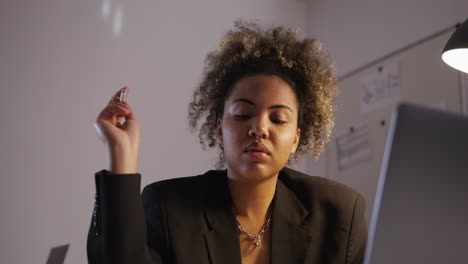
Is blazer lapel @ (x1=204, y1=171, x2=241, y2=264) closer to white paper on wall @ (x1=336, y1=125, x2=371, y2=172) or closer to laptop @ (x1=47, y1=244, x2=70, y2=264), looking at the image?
laptop @ (x1=47, y1=244, x2=70, y2=264)

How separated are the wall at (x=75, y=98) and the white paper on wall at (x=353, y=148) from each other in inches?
23.7

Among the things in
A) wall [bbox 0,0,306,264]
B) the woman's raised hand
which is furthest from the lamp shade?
wall [bbox 0,0,306,264]

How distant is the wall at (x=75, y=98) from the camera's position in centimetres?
181

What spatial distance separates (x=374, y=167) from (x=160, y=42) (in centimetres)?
104

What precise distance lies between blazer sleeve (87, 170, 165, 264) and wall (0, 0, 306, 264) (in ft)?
3.24

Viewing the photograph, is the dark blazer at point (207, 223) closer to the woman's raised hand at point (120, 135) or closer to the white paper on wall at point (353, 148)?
the woman's raised hand at point (120, 135)

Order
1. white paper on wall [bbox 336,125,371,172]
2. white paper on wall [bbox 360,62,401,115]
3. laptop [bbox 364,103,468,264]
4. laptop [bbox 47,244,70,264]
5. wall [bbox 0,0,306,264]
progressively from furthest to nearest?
white paper on wall [bbox 336,125,371,172]
white paper on wall [bbox 360,62,401,115]
wall [bbox 0,0,306,264]
laptop [bbox 47,244,70,264]
laptop [bbox 364,103,468,264]

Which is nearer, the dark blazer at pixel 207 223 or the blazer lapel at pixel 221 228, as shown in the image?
the dark blazer at pixel 207 223

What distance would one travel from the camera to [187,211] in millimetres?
1108

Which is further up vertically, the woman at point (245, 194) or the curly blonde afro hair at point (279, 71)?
the curly blonde afro hair at point (279, 71)

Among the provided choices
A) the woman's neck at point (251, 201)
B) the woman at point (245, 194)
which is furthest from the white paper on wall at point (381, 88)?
the woman's neck at point (251, 201)

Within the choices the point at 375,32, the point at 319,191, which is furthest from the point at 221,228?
the point at 375,32

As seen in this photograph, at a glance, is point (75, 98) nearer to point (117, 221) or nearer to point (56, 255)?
point (56, 255)

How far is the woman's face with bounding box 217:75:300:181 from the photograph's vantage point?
1085 mm
